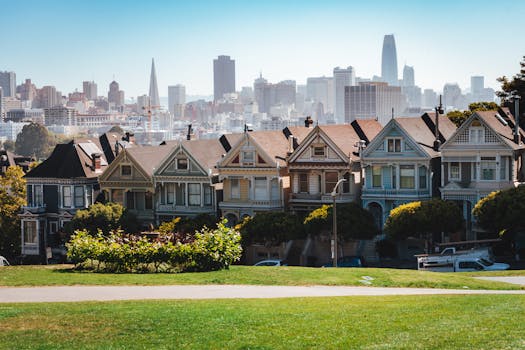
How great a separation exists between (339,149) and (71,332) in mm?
34519

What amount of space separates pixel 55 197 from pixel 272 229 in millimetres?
18736

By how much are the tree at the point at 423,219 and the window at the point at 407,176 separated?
12.3ft

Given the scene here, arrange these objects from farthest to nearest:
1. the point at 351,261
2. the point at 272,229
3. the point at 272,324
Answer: the point at 272,229, the point at 351,261, the point at 272,324

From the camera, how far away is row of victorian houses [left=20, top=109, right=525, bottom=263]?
53500mm

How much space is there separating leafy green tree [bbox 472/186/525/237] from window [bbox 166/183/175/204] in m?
20.3

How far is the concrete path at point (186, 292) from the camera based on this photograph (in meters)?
30.5

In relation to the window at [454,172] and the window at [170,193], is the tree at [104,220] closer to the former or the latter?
the window at [170,193]

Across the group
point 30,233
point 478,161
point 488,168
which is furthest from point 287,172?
point 30,233

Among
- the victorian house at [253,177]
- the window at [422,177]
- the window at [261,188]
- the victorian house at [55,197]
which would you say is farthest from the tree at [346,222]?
the victorian house at [55,197]

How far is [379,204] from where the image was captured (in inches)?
2222

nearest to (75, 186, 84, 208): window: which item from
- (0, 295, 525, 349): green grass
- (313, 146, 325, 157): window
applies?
(313, 146, 325, 157): window

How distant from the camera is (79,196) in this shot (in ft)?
215

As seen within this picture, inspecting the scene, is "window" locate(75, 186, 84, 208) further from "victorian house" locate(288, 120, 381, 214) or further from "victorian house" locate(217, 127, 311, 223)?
"victorian house" locate(288, 120, 381, 214)

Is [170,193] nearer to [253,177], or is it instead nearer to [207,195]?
[207,195]
